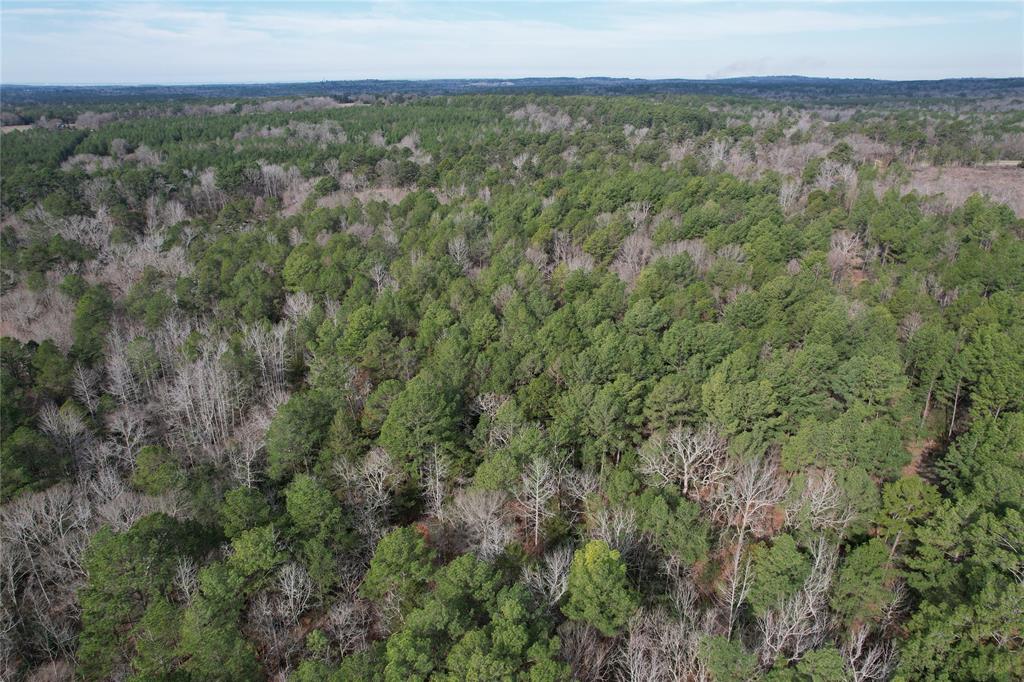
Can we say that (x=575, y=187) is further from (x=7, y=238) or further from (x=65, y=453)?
(x=7, y=238)

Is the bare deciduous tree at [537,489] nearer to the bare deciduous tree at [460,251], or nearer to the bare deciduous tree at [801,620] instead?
the bare deciduous tree at [801,620]

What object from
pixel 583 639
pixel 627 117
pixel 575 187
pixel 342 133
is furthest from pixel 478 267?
pixel 627 117

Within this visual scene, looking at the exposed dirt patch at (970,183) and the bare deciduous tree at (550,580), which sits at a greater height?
the exposed dirt patch at (970,183)

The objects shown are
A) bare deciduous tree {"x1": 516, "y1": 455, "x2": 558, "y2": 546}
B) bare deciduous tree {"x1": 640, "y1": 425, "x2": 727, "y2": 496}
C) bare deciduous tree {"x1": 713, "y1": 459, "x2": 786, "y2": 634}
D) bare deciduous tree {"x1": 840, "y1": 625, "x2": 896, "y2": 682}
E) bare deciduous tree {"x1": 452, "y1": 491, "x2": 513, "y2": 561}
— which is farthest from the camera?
bare deciduous tree {"x1": 640, "y1": 425, "x2": 727, "y2": 496}

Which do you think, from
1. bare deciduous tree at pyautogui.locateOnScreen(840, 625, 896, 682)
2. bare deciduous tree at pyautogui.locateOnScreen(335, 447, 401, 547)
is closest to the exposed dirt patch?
bare deciduous tree at pyautogui.locateOnScreen(840, 625, 896, 682)

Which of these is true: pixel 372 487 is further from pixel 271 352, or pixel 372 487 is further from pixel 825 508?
pixel 825 508

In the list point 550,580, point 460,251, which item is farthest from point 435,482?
point 460,251

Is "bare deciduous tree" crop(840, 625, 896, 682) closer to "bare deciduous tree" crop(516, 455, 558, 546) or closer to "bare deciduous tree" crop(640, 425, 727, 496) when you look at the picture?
"bare deciduous tree" crop(640, 425, 727, 496)

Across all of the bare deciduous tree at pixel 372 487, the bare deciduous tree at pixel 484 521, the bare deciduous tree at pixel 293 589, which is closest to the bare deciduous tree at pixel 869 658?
the bare deciduous tree at pixel 484 521
